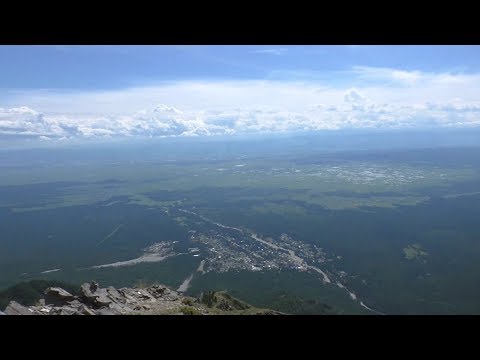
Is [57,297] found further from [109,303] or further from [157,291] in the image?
[157,291]

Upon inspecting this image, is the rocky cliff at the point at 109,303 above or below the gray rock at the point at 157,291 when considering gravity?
above

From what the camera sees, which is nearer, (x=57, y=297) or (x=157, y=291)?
(x=57, y=297)

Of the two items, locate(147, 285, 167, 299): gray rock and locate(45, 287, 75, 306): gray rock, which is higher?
locate(45, 287, 75, 306): gray rock

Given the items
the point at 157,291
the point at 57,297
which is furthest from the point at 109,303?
the point at 157,291

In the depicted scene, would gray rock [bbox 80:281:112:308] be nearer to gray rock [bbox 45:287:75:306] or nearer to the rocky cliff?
the rocky cliff

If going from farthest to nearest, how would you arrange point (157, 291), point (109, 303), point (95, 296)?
point (157, 291)
point (95, 296)
point (109, 303)

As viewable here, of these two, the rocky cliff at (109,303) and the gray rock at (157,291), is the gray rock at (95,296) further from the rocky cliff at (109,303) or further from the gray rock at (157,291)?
the gray rock at (157,291)

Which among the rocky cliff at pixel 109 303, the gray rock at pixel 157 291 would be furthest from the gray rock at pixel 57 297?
the gray rock at pixel 157 291

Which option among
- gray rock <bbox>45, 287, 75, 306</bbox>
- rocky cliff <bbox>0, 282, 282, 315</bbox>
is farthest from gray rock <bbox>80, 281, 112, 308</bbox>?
gray rock <bbox>45, 287, 75, 306</bbox>

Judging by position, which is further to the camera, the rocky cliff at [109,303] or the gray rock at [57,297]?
the gray rock at [57,297]

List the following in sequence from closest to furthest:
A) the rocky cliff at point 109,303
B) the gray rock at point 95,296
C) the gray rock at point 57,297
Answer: the rocky cliff at point 109,303 < the gray rock at point 95,296 < the gray rock at point 57,297

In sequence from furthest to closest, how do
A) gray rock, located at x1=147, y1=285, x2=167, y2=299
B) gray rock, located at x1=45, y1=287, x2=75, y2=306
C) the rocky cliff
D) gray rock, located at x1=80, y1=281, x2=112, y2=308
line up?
gray rock, located at x1=147, y1=285, x2=167, y2=299 → gray rock, located at x1=45, y1=287, x2=75, y2=306 → gray rock, located at x1=80, y1=281, x2=112, y2=308 → the rocky cliff
